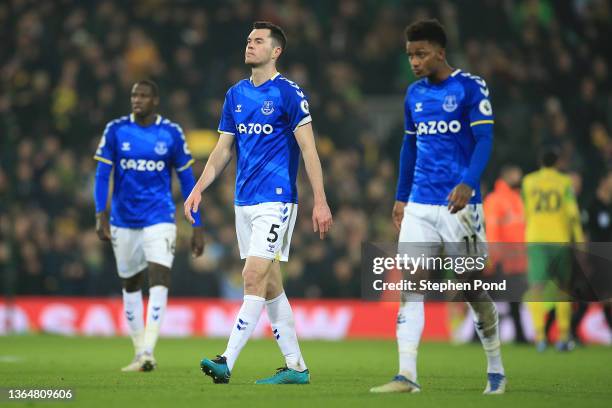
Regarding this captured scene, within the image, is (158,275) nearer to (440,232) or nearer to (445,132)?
(440,232)

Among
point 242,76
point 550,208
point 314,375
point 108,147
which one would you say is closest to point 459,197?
point 314,375

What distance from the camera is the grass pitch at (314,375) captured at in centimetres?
734

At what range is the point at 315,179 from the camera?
822 cm

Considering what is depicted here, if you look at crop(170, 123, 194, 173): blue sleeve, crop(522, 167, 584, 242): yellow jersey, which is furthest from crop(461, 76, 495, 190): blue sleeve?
crop(522, 167, 584, 242): yellow jersey

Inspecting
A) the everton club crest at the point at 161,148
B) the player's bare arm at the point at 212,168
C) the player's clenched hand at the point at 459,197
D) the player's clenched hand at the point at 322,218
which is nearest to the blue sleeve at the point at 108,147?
the everton club crest at the point at 161,148

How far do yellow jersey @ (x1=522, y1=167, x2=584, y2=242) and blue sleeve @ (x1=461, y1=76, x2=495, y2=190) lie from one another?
23.2 ft

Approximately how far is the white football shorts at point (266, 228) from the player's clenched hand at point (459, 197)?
1.43m

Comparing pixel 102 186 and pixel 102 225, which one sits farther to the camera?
pixel 102 186

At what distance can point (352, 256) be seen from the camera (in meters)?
18.5

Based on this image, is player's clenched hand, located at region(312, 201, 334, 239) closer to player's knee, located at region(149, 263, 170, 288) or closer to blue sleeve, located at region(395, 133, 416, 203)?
blue sleeve, located at region(395, 133, 416, 203)

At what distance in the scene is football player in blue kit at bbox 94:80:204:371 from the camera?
1080 cm

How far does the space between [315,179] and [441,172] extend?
0.93 metres

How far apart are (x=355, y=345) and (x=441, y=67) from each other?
837 cm

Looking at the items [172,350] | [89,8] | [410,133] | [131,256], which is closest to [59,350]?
[172,350]
